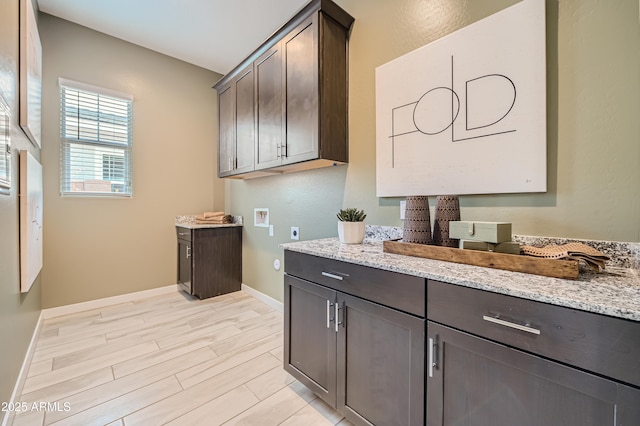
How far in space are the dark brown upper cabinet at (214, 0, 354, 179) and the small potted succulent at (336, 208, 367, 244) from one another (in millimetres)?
480

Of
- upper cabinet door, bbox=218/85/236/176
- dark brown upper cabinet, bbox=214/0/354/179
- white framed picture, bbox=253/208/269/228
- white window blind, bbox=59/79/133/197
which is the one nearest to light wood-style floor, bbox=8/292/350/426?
white framed picture, bbox=253/208/269/228

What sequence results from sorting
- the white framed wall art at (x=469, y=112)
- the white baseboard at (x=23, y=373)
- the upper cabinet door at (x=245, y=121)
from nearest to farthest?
the white framed wall art at (x=469, y=112), the white baseboard at (x=23, y=373), the upper cabinet door at (x=245, y=121)

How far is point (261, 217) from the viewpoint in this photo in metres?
3.07

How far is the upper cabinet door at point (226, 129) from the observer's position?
2.87 metres

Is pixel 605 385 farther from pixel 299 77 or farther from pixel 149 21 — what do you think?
pixel 149 21

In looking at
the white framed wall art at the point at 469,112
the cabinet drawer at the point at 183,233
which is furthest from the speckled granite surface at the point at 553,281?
the cabinet drawer at the point at 183,233

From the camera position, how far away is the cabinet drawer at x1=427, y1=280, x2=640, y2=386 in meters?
0.66

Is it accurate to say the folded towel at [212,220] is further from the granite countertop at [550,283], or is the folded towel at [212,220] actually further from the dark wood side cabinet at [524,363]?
the dark wood side cabinet at [524,363]

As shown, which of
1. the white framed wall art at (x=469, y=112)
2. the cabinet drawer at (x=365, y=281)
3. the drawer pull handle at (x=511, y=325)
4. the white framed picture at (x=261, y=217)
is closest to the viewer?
the drawer pull handle at (x=511, y=325)

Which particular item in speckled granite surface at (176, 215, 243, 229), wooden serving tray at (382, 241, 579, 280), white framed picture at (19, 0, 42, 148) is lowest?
wooden serving tray at (382, 241, 579, 280)

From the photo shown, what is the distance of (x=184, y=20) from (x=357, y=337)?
3.26 meters

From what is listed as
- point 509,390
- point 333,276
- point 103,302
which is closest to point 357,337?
point 333,276

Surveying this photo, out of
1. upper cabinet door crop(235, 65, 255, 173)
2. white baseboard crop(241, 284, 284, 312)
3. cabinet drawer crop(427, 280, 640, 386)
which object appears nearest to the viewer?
cabinet drawer crop(427, 280, 640, 386)

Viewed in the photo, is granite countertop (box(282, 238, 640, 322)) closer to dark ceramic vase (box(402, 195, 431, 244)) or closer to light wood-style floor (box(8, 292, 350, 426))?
dark ceramic vase (box(402, 195, 431, 244))
